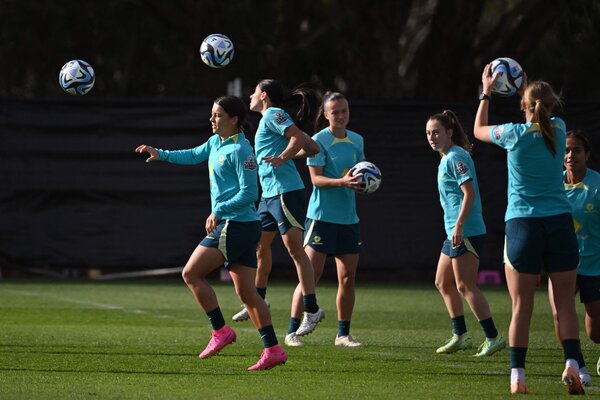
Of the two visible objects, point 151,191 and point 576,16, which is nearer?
point 151,191

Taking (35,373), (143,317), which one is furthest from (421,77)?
(35,373)

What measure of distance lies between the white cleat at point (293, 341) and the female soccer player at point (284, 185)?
0.07 meters

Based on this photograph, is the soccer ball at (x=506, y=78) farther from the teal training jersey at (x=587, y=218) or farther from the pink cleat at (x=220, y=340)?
the pink cleat at (x=220, y=340)

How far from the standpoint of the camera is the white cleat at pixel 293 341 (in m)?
10.7

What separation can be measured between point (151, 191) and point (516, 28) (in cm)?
805

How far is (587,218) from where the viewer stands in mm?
8914

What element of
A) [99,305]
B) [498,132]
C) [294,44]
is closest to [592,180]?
[498,132]

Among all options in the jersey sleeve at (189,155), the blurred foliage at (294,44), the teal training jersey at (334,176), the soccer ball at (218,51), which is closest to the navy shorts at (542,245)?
the jersey sleeve at (189,155)

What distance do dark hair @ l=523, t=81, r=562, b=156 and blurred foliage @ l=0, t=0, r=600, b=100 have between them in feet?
47.9

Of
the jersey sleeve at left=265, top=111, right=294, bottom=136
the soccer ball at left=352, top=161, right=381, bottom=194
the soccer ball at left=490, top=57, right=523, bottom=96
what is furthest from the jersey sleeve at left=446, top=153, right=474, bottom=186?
the soccer ball at left=490, top=57, right=523, bottom=96

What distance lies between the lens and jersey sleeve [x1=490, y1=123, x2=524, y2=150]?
7.76m

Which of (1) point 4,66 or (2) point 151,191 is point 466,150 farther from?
(1) point 4,66

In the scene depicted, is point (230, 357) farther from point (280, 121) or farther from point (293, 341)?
point (280, 121)

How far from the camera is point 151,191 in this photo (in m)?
19.1
